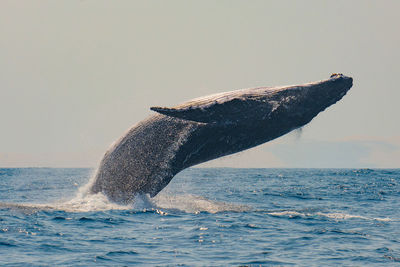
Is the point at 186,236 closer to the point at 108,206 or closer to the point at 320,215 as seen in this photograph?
the point at 108,206

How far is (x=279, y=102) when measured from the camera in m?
12.5

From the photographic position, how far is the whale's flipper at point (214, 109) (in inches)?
441

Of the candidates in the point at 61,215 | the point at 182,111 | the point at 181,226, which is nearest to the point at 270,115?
the point at 182,111

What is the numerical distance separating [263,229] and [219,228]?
1010 millimetres

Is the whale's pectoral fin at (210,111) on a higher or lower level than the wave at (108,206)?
higher

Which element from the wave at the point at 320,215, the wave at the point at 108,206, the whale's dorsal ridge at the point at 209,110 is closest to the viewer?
the whale's dorsal ridge at the point at 209,110

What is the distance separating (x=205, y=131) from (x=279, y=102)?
1904mm

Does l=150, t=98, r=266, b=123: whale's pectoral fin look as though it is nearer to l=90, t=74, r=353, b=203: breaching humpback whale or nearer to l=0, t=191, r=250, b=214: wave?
l=90, t=74, r=353, b=203: breaching humpback whale

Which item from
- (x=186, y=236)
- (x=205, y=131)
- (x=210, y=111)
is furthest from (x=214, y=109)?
(x=186, y=236)

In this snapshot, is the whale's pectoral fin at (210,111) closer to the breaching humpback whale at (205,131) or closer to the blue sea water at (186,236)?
the breaching humpback whale at (205,131)

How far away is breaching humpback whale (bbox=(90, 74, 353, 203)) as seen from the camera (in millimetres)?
12297

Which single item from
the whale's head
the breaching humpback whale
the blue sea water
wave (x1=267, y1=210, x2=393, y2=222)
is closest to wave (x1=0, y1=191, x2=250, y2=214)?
the blue sea water

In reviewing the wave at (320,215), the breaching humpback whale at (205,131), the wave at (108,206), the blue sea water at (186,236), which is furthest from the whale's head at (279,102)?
the wave at (108,206)

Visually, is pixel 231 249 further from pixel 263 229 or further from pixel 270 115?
pixel 270 115
